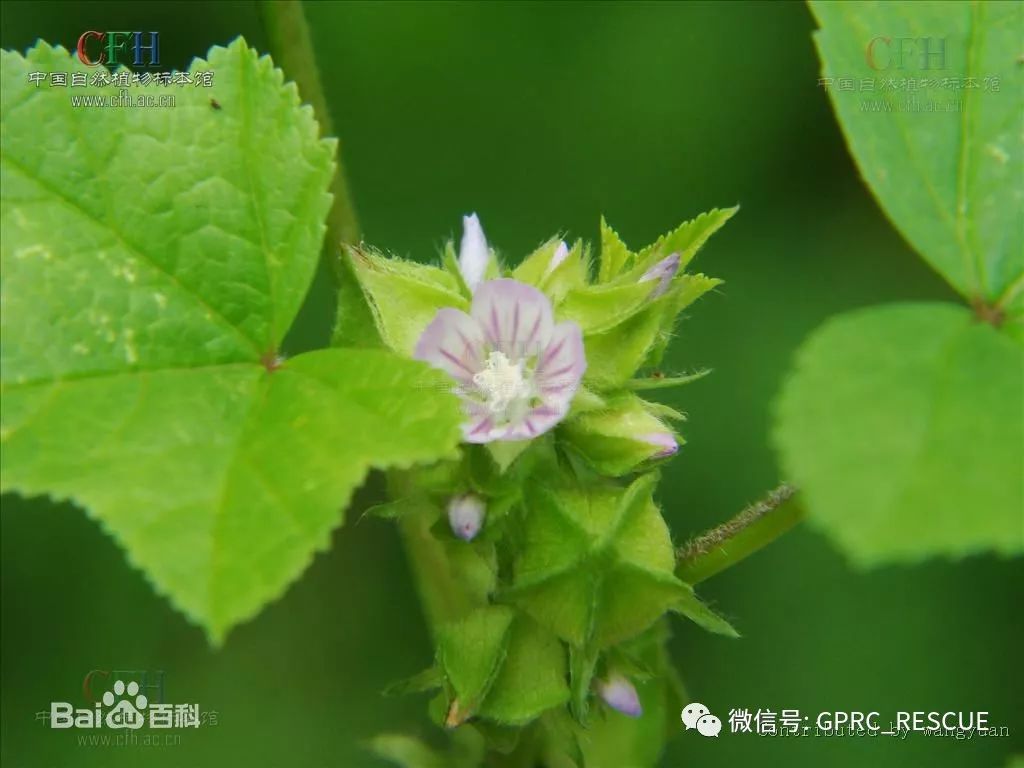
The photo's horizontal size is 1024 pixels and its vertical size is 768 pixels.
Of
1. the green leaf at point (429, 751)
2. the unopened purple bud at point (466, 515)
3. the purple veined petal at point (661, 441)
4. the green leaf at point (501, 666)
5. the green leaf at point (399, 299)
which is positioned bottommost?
the green leaf at point (429, 751)

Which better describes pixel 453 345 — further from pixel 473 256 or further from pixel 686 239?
pixel 686 239

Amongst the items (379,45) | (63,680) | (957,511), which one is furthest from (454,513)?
(379,45)

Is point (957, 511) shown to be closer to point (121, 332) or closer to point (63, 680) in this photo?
point (121, 332)

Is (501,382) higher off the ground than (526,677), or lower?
higher

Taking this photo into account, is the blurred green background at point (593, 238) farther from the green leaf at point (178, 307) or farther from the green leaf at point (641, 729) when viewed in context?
the green leaf at point (178, 307)

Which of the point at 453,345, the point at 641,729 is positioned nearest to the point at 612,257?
the point at 453,345

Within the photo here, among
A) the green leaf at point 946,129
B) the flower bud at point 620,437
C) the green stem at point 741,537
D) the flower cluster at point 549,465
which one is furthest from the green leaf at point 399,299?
the green leaf at point 946,129
